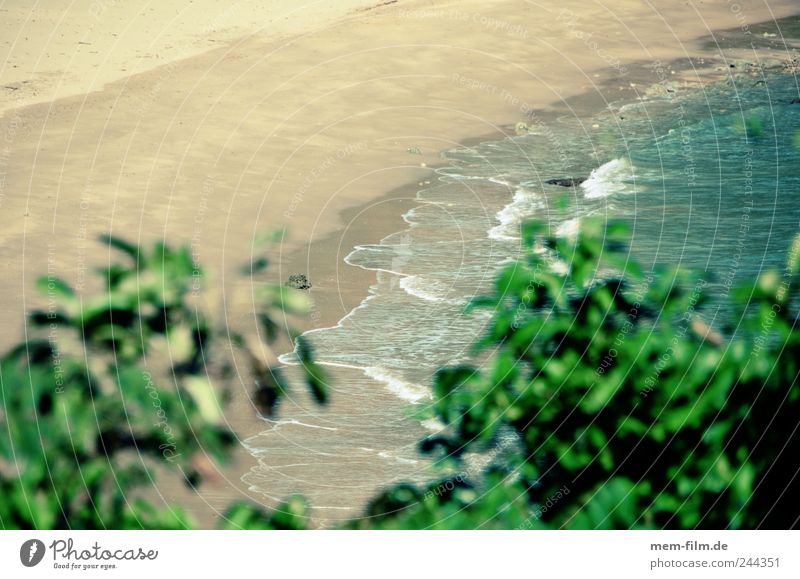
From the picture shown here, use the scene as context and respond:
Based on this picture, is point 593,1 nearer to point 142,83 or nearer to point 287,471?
point 142,83

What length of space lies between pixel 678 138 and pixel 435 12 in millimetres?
5706

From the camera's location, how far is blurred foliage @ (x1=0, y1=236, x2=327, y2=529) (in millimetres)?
1898

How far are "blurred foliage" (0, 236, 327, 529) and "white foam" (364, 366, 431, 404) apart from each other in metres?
4.36

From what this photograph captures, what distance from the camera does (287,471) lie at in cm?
553

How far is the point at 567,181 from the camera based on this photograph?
11.3 meters

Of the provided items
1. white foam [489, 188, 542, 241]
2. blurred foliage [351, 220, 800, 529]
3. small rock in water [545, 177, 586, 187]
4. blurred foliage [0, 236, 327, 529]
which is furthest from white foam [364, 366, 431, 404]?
small rock in water [545, 177, 586, 187]

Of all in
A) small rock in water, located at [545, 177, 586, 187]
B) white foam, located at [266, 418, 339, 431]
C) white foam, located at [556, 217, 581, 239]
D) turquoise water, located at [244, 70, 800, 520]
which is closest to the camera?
white foam, located at [556, 217, 581, 239]

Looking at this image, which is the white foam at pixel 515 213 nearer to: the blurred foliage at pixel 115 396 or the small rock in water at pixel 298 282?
the small rock in water at pixel 298 282

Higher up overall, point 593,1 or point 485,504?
point 485,504

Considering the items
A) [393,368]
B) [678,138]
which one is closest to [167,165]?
[393,368]

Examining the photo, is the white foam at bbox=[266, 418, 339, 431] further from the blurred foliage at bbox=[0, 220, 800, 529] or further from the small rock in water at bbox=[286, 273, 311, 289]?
the blurred foliage at bbox=[0, 220, 800, 529]

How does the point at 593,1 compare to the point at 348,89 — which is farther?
the point at 593,1

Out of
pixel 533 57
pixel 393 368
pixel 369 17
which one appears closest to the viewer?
pixel 393 368

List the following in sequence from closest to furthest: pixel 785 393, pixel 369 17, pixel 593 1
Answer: pixel 785 393
pixel 369 17
pixel 593 1
